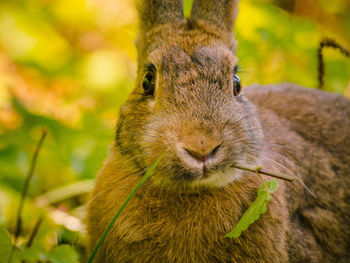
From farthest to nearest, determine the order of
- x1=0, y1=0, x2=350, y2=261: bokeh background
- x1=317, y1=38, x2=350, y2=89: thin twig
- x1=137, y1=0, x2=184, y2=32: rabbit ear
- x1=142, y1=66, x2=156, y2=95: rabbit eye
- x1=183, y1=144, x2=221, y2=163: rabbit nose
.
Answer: x1=317, y1=38, x2=350, y2=89: thin twig, x1=0, y1=0, x2=350, y2=261: bokeh background, x1=137, y1=0, x2=184, y2=32: rabbit ear, x1=142, y1=66, x2=156, y2=95: rabbit eye, x1=183, y1=144, x2=221, y2=163: rabbit nose

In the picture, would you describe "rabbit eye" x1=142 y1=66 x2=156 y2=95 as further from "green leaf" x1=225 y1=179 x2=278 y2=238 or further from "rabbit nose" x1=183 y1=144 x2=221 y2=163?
"green leaf" x1=225 y1=179 x2=278 y2=238

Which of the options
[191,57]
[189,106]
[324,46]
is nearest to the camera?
[189,106]

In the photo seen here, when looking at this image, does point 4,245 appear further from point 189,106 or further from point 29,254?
point 189,106

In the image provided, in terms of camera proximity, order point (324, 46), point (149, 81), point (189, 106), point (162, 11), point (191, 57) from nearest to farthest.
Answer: point (189, 106)
point (191, 57)
point (149, 81)
point (162, 11)
point (324, 46)

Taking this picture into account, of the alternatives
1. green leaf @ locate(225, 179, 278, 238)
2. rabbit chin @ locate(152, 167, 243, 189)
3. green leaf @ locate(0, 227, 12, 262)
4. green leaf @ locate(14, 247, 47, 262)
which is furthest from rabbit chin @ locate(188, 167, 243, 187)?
green leaf @ locate(0, 227, 12, 262)

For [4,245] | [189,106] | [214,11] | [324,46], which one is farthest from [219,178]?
[324,46]

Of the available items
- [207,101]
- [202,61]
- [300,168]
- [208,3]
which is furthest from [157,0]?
[300,168]

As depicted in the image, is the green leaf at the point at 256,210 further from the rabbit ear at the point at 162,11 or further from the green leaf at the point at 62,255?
the rabbit ear at the point at 162,11
